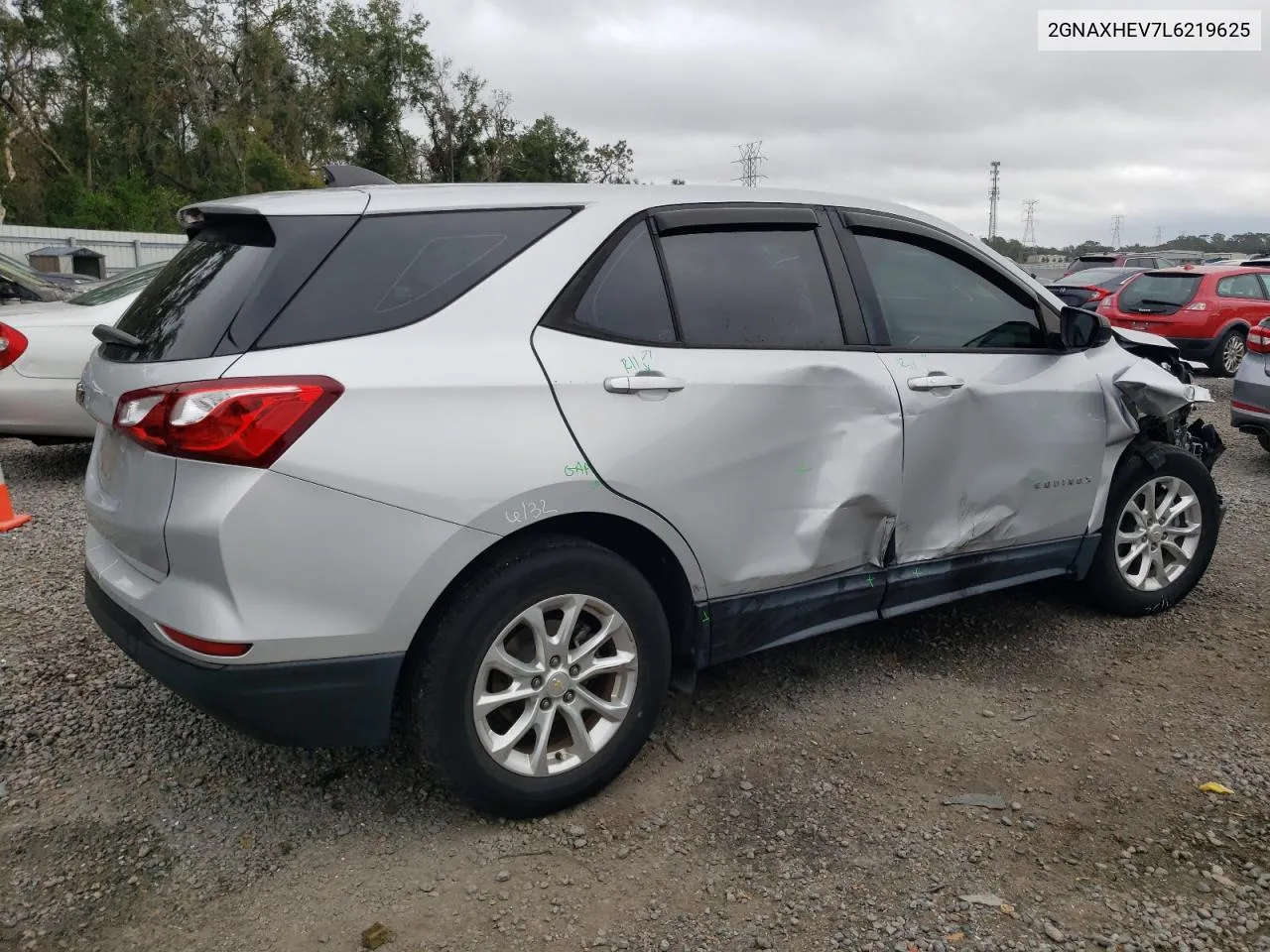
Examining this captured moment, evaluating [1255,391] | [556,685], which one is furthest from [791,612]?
[1255,391]

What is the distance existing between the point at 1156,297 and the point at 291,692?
14670mm

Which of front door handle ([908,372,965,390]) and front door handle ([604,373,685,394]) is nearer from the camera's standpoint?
front door handle ([604,373,685,394])

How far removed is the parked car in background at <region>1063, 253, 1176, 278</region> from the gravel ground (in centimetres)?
2292

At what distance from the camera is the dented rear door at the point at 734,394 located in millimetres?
2861

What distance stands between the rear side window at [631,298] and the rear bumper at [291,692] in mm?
1084

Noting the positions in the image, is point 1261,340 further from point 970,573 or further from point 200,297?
point 200,297

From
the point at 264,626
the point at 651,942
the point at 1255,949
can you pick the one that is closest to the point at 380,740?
the point at 264,626

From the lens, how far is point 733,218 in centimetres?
331

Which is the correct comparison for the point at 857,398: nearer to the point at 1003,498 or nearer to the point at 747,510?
the point at 747,510

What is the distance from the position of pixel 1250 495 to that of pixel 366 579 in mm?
6529

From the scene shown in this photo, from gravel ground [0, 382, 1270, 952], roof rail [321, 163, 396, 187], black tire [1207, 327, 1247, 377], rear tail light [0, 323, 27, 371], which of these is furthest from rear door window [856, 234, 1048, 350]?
black tire [1207, 327, 1247, 377]

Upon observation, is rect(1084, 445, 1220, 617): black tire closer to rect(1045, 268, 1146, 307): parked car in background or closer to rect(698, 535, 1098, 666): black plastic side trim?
rect(698, 535, 1098, 666): black plastic side trim

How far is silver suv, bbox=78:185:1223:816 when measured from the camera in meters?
2.47

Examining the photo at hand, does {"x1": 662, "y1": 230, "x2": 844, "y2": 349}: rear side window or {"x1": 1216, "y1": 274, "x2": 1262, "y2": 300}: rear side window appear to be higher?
{"x1": 662, "y1": 230, "x2": 844, "y2": 349}: rear side window
